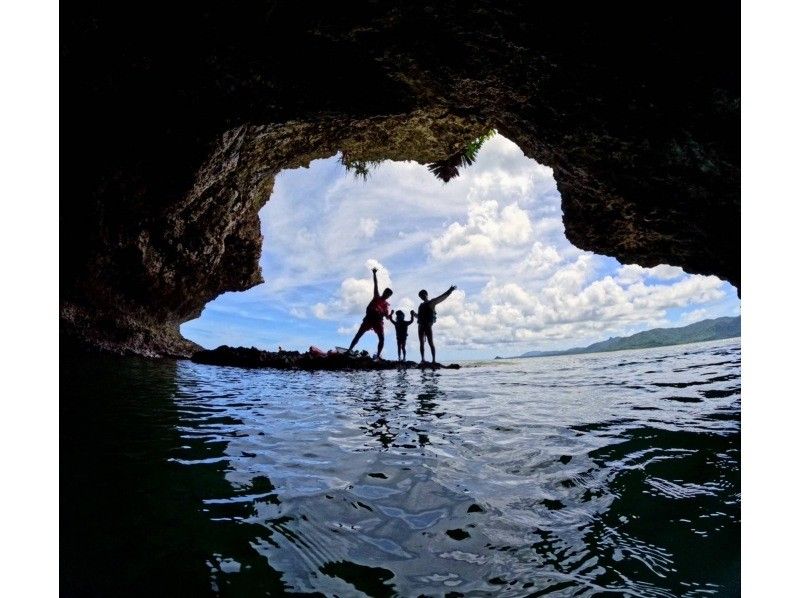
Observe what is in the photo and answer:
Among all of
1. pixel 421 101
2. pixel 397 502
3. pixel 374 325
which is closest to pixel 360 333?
pixel 374 325

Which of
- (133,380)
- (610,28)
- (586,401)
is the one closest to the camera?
(610,28)

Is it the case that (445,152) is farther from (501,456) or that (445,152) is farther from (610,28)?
(501,456)

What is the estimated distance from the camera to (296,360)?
12109 millimetres

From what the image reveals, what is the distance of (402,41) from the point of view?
5.98 metres

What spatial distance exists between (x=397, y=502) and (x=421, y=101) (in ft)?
21.9

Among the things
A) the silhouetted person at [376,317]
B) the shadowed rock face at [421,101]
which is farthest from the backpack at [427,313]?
the shadowed rock face at [421,101]

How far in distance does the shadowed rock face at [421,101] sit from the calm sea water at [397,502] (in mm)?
3584

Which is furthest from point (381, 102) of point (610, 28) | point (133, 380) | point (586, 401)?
point (133, 380)

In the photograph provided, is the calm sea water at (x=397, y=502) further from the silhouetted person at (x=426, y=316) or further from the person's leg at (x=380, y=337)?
the silhouetted person at (x=426, y=316)

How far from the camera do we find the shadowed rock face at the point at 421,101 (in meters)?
5.22

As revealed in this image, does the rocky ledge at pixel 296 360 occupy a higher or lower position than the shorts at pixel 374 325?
lower

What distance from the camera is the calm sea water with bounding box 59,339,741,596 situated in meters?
1.81
